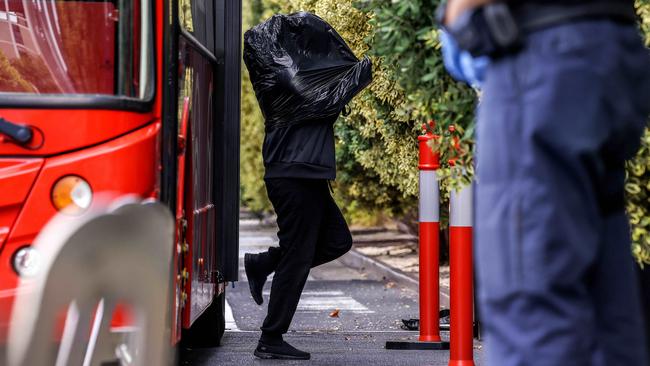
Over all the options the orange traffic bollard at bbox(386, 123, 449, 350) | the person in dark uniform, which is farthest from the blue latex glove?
the orange traffic bollard at bbox(386, 123, 449, 350)

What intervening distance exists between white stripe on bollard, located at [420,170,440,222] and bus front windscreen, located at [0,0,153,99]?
2813 millimetres

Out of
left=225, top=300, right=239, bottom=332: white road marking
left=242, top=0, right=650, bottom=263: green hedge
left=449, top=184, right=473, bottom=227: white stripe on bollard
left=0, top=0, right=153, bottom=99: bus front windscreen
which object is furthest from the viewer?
left=225, top=300, right=239, bottom=332: white road marking

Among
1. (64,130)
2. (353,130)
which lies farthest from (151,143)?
(353,130)

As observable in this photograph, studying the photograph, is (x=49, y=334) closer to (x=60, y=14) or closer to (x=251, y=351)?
(x=60, y=14)

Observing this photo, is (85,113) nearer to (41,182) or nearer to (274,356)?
(41,182)

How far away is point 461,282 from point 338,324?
3385 mm

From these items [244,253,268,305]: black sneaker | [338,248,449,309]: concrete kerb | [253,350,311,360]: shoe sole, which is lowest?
[253,350,311,360]: shoe sole

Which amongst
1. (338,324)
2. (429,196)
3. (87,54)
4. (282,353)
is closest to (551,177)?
(87,54)

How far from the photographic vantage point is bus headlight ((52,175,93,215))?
4394 mm

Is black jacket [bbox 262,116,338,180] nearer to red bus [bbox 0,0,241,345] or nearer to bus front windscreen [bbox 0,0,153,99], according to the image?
red bus [bbox 0,0,241,345]

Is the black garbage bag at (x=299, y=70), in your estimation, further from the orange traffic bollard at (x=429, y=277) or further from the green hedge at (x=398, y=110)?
the orange traffic bollard at (x=429, y=277)

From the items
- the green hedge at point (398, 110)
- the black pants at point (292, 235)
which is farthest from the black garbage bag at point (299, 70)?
the black pants at point (292, 235)

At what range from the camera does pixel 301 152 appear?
6.61 meters

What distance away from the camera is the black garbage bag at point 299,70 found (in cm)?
664
